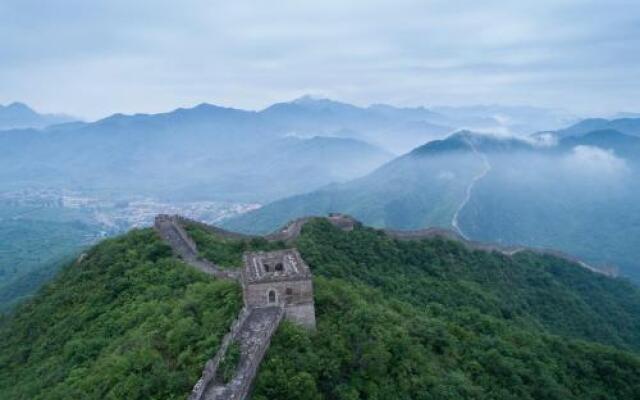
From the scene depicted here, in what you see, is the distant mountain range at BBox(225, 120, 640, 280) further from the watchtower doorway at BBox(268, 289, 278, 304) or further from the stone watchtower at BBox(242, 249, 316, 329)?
the watchtower doorway at BBox(268, 289, 278, 304)

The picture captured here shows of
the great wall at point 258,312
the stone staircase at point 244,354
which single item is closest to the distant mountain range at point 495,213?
the great wall at point 258,312

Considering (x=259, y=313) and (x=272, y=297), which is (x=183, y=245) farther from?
(x=259, y=313)

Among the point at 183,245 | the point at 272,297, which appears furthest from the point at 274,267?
the point at 183,245

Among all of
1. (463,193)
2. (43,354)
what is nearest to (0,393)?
(43,354)

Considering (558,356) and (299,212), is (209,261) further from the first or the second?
(299,212)

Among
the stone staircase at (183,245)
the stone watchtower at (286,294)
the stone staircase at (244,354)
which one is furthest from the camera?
the stone staircase at (183,245)

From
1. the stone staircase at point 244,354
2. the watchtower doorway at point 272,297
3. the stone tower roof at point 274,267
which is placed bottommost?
the stone staircase at point 244,354

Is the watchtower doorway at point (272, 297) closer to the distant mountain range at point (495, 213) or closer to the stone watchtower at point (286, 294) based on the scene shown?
the stone watchtower at point (286, 294)

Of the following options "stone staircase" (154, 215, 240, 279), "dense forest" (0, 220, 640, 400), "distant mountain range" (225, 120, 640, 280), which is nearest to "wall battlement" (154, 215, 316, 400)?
"dense forest" (0, 220, 640, 400)
